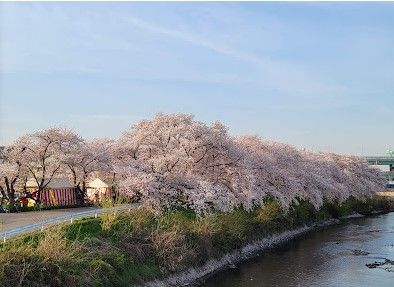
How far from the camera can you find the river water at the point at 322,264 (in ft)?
106

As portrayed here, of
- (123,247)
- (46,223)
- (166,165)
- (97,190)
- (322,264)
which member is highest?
(166,165)

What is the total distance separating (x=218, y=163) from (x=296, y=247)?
11.5m

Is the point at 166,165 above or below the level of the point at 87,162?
below

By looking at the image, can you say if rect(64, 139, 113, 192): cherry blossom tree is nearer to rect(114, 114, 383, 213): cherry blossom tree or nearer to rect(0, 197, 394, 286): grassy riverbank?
rect(114, 114, 383, 213): cherry blossom tree

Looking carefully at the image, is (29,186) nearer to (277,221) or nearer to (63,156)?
(63,156)

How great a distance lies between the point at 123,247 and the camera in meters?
27.6

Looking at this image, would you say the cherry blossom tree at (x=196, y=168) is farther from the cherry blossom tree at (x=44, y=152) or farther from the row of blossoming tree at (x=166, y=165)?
the cherry blossom tree at (x=44, y=152)

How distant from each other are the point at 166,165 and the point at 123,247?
13114mm

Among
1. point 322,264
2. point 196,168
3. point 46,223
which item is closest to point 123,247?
point 46,223

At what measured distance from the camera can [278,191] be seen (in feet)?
162

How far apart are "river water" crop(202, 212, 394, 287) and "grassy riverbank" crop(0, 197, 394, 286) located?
242 cm

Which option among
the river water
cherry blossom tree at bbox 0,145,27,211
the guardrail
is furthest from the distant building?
the river water

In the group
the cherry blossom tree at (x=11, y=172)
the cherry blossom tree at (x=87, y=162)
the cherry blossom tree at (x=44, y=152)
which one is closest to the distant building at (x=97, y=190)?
the cherry blossom tree at (x=87, y=162)

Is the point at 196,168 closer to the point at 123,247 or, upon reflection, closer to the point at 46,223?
the point at 123,247
